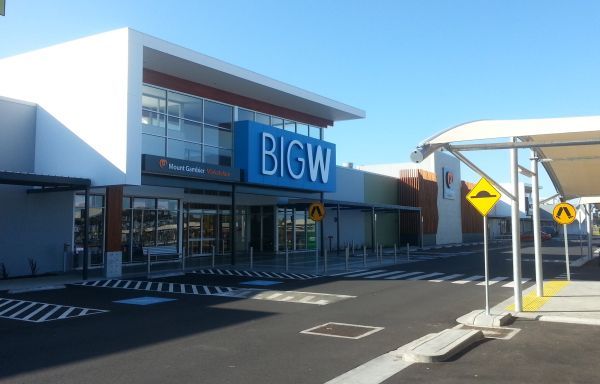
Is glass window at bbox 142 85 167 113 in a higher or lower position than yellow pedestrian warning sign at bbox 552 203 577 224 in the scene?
higher

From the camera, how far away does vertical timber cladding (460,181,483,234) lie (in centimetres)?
5750

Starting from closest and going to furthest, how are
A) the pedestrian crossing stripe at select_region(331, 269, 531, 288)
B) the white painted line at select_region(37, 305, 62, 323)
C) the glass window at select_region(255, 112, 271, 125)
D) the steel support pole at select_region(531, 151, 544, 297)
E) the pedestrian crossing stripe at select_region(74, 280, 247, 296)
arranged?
the white painted line at select_region(37, 305, 62, 323), the steel support pole at select_region(531, 151, 544, 297), the pedestrian crossing stripe at select_region(74, 280, 247, 296), the pedestrian crossing stripe at select_region(331, 269, 531, 288), the glass window at select_region(255, 112, 271, 125)

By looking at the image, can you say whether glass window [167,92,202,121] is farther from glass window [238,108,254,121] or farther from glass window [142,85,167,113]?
glass window [238,108,254,121]

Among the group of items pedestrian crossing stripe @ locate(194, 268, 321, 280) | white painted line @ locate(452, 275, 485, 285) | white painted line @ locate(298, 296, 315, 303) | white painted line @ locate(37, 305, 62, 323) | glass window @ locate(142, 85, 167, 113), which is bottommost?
white painted line @ locate(37, 305, 62, 323)

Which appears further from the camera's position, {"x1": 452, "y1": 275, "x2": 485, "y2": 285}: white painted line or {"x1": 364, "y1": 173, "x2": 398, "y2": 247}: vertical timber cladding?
{"x1": 364, "y1": 173, "x2": 398, "y2": 247}: vertical timber cladding

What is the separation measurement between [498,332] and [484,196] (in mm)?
2763

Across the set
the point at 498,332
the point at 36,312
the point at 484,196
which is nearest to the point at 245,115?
the point at 36,312

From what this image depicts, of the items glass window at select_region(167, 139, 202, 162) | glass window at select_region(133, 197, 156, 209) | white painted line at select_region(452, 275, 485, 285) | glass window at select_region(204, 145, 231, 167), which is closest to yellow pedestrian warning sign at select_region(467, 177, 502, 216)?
white painted line at select_region(452, 275, 485, 285)

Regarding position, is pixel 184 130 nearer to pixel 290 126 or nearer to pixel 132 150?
pixel 132 150

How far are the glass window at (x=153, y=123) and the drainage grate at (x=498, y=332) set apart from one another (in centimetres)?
1547

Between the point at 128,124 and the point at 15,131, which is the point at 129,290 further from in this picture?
the point at 15,131

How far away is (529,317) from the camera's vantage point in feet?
35.3

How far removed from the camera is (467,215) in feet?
193

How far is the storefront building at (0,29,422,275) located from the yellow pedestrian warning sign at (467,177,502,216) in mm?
12180
